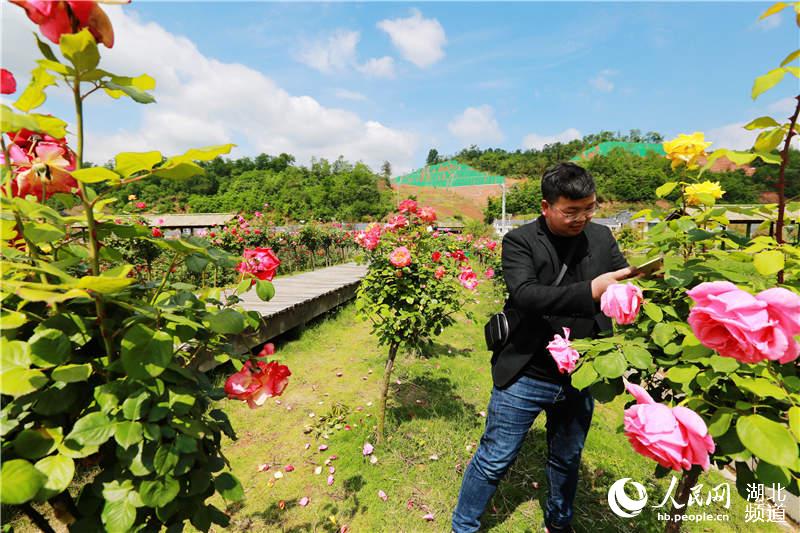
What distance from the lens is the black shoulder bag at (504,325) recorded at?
5.19ft

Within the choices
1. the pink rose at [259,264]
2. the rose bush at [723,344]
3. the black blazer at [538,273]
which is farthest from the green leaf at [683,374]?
the pink rose at [259,264]

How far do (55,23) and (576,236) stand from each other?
173 cm

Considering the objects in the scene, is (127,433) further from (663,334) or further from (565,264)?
(565,264)

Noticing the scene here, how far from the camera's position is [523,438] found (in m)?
1.66

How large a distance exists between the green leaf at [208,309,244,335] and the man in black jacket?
3.34 ft

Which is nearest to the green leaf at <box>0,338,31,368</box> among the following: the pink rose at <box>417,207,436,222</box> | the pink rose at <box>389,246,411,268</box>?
the pink rose at <box>389,246,411,268</box>

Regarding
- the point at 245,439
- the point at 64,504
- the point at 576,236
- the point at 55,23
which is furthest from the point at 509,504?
the point at 55,23

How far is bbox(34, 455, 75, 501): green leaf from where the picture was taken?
0.56 m

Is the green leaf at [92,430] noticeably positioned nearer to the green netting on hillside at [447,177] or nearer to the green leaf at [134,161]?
the green leaf at [134,161]

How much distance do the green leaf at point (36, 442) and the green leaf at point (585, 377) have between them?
109 cm

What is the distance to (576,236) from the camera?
1.62 metres

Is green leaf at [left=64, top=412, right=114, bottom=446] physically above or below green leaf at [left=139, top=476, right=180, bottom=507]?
above

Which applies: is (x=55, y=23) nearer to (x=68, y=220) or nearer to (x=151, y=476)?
(x=68, y=220)

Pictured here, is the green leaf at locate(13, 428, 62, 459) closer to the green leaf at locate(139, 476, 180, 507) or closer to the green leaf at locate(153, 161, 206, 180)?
the green leaf at locate(139, 476, 180, 507)
